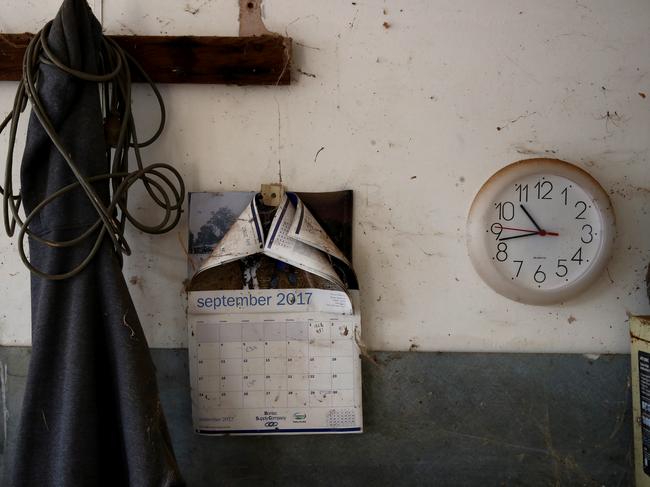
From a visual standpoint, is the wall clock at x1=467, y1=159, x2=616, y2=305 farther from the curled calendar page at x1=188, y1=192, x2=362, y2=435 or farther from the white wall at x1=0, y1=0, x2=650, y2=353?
the curled calendar page at x1=188, y1=192, x2=362, y2=435

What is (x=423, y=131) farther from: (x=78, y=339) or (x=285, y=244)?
(x=78, y=339)

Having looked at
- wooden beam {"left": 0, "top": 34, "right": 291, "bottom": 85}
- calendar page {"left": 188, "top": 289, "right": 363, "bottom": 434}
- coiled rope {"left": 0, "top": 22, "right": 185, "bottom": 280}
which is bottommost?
calendar page {"left": 188, "top": 289, "right": 363, "bottom": 434}

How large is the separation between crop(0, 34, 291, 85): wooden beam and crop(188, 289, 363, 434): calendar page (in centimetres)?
52

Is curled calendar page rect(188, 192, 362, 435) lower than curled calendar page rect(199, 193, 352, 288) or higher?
lower

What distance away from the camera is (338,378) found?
132cm

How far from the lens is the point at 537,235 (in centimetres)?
130

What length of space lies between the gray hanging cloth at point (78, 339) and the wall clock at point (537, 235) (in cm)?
82

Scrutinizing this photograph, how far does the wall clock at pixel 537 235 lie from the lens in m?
1.28

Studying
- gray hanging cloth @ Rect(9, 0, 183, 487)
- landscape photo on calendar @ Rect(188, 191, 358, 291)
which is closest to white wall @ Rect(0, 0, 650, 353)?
landscape photo on calendar @ Rect(188, 191, 358, 291)

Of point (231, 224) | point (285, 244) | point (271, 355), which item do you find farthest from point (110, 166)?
point (271, 355)

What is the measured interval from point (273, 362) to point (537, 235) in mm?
699

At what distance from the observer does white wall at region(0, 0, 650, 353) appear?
1327 millimetres

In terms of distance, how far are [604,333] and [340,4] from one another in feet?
3.37

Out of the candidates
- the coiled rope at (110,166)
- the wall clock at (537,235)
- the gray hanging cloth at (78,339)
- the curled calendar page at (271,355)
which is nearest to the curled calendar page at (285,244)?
the curled calendar page at (271,355)
